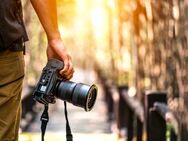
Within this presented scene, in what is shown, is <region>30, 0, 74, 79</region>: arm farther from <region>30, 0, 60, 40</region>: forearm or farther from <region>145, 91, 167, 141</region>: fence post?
<region>145, 91, 167, 141</region>: fence post

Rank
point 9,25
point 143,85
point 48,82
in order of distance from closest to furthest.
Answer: point 9,25 → point 48,82 → point 143,85

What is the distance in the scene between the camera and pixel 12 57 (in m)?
2.59

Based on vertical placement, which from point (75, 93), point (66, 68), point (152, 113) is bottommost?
point (152, 113)

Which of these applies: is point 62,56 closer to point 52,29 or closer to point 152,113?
point 52,29

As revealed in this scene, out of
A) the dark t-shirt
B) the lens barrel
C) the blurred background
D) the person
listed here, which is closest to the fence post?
the blurred background

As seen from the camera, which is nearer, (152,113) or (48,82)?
(48,82)

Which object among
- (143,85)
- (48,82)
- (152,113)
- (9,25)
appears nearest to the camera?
(9,25)

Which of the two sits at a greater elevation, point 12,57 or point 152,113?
point 12,57

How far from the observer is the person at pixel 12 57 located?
255 cm

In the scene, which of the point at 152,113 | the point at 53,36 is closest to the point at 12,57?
the point at 53,36

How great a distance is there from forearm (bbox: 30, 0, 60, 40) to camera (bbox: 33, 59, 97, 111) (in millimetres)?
119

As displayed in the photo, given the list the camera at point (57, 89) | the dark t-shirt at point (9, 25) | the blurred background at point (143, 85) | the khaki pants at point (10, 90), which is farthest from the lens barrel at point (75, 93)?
the blurred background at point (143, 85)

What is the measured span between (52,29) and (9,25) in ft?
0.83

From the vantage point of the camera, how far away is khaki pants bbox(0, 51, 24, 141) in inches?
101
